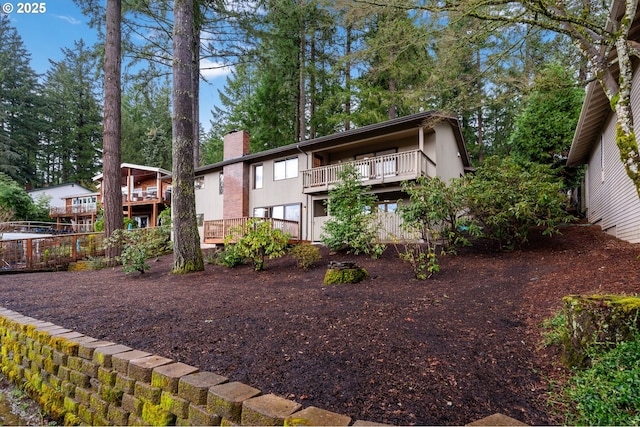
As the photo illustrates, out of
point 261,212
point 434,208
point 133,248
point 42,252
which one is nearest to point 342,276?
point 434,208

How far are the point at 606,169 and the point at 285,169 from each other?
40.2ft

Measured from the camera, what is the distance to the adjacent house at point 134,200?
24.3 meters

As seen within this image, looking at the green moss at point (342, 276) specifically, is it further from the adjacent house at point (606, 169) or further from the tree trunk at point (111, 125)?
the tree trunk at point (111, 125)

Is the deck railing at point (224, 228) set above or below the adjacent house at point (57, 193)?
below

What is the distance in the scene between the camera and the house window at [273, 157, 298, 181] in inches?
624

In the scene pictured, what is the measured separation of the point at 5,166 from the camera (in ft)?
101

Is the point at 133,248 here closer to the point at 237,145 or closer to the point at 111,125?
the point at 111,125

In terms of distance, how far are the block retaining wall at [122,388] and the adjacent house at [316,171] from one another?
849cm

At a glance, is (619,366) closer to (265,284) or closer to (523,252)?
(265,284)

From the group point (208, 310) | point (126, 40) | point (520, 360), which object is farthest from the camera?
point (126, 40)

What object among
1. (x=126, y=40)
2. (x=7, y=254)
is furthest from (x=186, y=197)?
(x=126, y=40)

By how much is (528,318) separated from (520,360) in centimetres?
127

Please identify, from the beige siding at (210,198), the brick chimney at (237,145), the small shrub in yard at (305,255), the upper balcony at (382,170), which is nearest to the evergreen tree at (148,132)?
the beige siding at (210,198)

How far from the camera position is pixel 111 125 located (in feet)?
38.1
